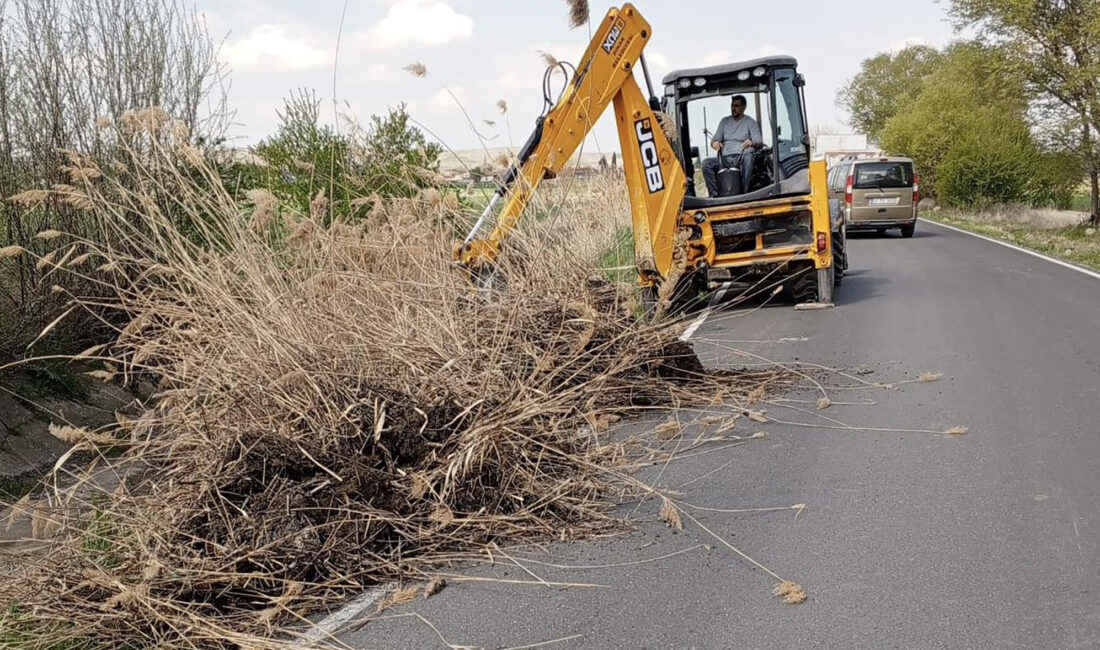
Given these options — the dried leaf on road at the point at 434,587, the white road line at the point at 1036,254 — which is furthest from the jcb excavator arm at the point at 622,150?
the white road line at the point at 1036,254

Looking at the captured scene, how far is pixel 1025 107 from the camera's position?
32.9m

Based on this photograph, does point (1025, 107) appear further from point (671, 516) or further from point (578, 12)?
point (671, 516)

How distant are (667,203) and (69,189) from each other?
7.00 metres

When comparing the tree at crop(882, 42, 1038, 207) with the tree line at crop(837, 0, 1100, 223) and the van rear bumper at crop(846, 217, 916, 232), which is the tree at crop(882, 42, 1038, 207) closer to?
the tree line at crop(837, 0, 1100, 223)

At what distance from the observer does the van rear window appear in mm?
28156

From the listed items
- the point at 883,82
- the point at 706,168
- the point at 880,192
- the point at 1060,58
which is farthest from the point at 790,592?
the point at 883,82

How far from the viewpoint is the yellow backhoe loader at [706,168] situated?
1126 cm

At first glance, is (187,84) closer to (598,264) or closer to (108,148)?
(108,148)

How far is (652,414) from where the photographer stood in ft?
26.9

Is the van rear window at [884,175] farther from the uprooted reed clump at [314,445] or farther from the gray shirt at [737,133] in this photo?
the uprooted reed clump at [314,445]

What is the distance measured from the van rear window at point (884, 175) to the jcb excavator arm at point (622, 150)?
17403 millimetres

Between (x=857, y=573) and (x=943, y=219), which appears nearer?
(x=857, y=573)

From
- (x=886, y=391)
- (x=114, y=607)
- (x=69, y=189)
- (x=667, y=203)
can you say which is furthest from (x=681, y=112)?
(x=114, y=607)

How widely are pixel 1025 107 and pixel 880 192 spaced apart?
774 cm
